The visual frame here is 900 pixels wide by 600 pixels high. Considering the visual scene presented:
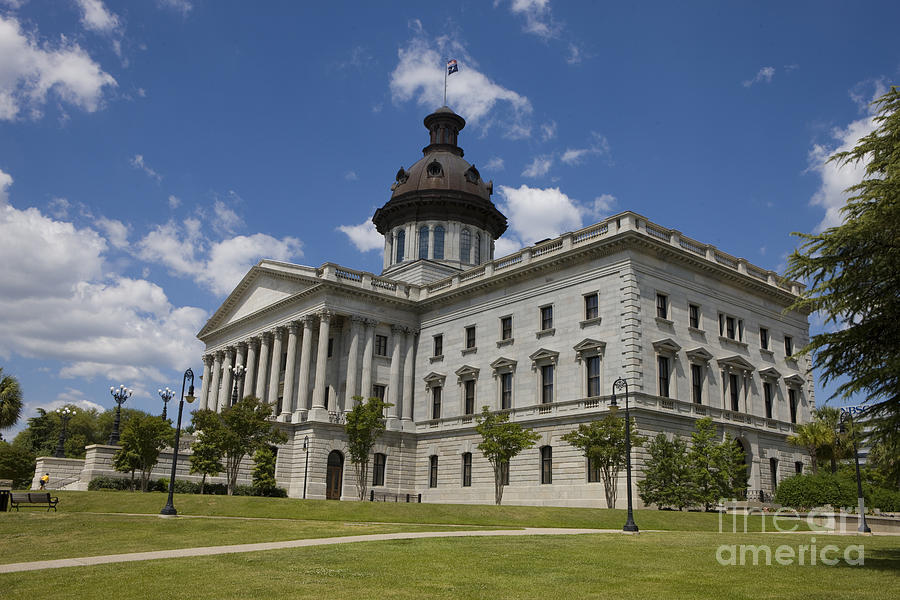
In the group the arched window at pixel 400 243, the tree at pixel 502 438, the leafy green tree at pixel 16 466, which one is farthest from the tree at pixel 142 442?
the arched window at pixel 400 243

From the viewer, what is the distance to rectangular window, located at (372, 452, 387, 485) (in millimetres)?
53812

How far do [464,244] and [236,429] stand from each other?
30538mm

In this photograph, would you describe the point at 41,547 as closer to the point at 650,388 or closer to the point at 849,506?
the point at 650,388

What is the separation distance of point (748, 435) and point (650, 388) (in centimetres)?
830

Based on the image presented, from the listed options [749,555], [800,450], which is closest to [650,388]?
[800,450]

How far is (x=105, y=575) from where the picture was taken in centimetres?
1434

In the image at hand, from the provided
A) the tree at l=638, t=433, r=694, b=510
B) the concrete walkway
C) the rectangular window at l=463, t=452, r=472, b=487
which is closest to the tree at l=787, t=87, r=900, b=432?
the concrete walkway

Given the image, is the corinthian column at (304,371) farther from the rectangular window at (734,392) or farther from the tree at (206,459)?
the rectangular window at (734,392)

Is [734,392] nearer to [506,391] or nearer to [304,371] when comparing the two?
[506,391]

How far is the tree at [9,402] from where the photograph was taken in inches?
2402

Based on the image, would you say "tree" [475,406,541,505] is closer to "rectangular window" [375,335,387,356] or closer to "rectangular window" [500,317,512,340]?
"rectangular window" [500,317,512,340]

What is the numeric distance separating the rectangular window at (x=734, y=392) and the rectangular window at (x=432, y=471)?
65.1 feet

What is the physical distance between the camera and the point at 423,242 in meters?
69.6

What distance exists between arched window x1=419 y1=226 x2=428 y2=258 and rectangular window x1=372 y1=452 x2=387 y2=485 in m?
20.6
